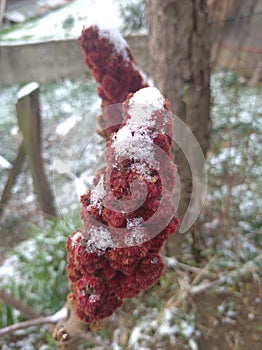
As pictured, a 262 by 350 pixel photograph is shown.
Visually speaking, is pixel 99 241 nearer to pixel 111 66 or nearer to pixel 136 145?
pixel 136 145

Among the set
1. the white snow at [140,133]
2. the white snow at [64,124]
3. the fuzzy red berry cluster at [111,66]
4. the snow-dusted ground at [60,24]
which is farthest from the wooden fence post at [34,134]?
the snow-dusted ground at [60,24]

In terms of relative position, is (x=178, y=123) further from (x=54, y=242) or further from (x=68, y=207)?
(x=54, y=242)

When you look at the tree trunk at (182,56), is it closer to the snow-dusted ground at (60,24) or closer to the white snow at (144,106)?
the white snow at (144,106)

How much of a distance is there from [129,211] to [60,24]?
6316 millimetres

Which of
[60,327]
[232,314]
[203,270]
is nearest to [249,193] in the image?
[203,270]

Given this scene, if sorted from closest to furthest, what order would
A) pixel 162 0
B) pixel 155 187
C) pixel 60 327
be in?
pixel 155 187
pixel 60 327
pixel 162 0

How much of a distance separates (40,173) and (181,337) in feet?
4.83

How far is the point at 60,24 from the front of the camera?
6.25 m

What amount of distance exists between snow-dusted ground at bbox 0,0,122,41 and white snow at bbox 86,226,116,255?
4.85 metres

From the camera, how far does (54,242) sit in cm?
236

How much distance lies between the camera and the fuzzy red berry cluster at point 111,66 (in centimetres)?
117

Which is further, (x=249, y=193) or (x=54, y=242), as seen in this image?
(x=249, y=193)

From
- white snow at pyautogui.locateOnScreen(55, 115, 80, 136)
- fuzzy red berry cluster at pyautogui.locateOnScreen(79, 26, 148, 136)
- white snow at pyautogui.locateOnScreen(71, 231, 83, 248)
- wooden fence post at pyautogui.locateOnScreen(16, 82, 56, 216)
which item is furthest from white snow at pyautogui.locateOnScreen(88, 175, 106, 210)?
white snow at pyautogui.locateOnScreen(55, 115, 80, 136)

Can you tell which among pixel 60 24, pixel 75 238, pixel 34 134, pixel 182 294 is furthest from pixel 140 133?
pixel 60 24
